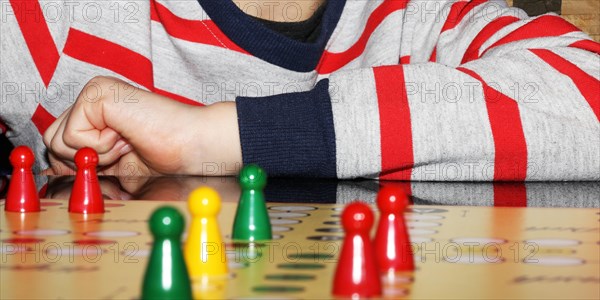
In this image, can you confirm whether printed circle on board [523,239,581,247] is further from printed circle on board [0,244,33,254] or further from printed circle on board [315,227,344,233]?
printed circle on board [0,244,33,254]

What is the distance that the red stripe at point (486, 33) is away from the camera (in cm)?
127

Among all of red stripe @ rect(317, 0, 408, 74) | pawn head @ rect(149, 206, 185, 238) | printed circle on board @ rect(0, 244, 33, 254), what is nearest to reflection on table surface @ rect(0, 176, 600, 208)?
printed circle on board @ rect(0, 244, 33, 254)

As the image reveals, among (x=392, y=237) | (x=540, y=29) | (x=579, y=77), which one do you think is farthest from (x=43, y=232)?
(x=540, y=29)

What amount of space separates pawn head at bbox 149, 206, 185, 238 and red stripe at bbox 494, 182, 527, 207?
1.25ft

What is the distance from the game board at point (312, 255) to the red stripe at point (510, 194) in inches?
1.7

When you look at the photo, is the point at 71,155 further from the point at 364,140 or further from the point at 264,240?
the point at 264,240

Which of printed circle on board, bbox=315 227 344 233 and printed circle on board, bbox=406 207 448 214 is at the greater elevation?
printed circle on board, bbox=406 207 448 214

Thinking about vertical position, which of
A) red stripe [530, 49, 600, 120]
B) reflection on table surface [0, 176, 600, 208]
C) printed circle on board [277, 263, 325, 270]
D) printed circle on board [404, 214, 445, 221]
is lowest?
printed circle on board [277, 263, 325, 270]

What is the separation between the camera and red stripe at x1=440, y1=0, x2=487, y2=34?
1.41m

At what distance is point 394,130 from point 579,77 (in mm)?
291

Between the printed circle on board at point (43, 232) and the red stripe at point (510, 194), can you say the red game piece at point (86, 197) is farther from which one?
the red stripe at point (510, 194)

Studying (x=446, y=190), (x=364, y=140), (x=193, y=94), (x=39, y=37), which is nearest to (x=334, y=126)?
(x=364, y=140)

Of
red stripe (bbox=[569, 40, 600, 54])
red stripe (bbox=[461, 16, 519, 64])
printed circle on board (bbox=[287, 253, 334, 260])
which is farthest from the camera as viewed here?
red stripe (bbox=[461, 16, 519, 64])

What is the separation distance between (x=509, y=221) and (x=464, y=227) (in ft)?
0.15
